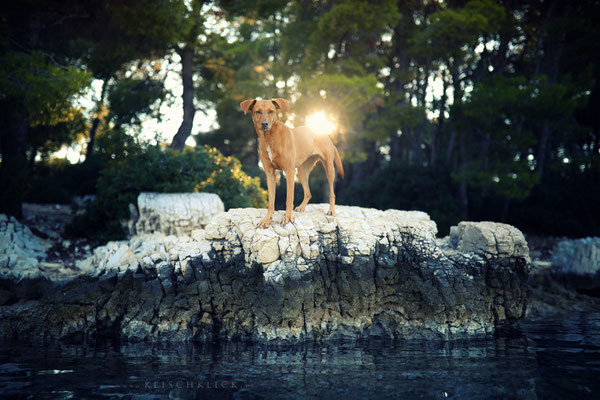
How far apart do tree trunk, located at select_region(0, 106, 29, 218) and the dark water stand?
23.3ft

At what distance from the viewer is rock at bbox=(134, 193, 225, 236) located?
10219 millimetres

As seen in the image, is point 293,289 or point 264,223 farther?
point 264,223

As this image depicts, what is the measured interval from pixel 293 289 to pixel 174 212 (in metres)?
4.58

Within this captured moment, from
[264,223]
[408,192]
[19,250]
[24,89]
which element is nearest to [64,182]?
[24,89]

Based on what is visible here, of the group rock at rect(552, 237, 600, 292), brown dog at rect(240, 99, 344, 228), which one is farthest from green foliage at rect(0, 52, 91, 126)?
rock at rect(552, 237, 600, 292)

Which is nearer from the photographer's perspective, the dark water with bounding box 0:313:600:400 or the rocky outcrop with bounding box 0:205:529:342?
the dark water with bounding box 0:313:600:400

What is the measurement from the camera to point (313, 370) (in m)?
5.12

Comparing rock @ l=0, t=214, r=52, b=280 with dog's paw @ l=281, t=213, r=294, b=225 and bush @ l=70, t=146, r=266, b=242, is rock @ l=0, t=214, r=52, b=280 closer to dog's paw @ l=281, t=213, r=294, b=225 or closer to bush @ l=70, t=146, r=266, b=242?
bush @ l=70, t=146, r=266, b=242

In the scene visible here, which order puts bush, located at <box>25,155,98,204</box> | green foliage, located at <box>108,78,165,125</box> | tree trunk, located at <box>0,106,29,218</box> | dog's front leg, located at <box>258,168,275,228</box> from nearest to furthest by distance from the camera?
dog's front leg, located at <box>258,168,275,228</box> → tree trunk, located at <box>0,106,29,218</box> → green foliage, located at <box>108,78,165,125</box> → bush, located at <box>25,155,98,204</box>

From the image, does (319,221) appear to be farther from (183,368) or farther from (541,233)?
(541,233)

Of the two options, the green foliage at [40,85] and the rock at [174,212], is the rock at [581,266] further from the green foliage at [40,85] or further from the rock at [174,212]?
the green foliage at [40,85]

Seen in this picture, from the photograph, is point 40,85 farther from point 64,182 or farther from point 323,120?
point 64,182

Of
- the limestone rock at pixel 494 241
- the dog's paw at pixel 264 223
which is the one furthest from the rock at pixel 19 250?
the limestone rock at pixel 494 241

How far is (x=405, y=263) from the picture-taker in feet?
24.1
